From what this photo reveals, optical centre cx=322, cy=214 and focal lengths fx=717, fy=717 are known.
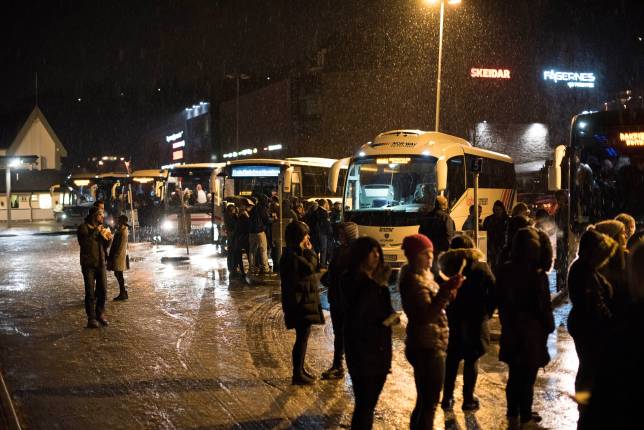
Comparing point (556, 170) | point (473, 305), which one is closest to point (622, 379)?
point (473, 305)

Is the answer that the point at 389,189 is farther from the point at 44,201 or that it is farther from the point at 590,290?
the point at 44,201

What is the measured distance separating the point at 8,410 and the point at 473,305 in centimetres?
458

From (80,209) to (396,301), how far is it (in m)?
32.1

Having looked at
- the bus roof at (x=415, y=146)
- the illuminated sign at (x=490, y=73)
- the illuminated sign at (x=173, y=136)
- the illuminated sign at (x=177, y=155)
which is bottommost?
the bus roof at (x=415, y=146)

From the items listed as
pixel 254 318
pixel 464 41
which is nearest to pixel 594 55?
pixel 464 41

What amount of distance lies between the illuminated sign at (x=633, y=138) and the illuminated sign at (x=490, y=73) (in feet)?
133

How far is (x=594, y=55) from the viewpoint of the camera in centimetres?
6138

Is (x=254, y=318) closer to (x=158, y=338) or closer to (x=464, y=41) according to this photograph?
(x=158, y=338)

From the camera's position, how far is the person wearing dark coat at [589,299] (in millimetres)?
5738

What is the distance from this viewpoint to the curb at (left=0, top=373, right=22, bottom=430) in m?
6.49

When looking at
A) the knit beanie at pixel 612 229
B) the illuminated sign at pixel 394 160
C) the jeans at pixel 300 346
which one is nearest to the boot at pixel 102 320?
the jeans at pixel 300 346

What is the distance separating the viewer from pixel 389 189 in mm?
18781

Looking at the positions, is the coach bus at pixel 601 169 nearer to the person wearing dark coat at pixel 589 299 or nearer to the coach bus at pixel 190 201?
the person wearing dark coat at pixel 589 299

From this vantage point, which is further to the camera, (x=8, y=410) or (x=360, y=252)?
(x=8, y=410)
